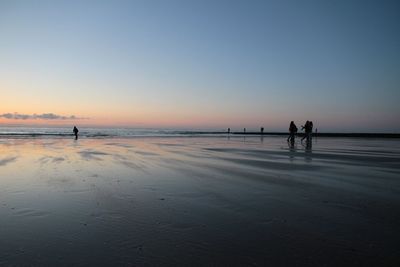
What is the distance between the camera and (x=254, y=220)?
532 centimetres

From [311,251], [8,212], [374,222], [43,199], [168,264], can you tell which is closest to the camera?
[168,264]

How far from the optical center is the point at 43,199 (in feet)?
22.4

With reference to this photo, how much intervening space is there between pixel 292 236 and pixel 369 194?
3.71 m

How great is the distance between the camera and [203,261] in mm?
3686

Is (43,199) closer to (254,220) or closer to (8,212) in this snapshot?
(8,212)

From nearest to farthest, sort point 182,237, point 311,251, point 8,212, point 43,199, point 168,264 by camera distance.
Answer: point 168,264, point 311,251, point 182,237, point 8,212, point 43,199

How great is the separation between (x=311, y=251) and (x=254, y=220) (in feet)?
4.75

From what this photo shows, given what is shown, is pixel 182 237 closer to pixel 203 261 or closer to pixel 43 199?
pixel 203 261

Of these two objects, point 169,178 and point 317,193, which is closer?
point 317,193

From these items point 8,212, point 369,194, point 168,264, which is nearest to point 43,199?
point 8,212

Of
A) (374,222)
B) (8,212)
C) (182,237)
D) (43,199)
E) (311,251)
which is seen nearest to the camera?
(311,251)

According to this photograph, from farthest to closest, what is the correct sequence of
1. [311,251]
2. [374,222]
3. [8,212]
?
[8,212], [374,222], [311,251]

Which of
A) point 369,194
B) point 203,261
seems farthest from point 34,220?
point 369,194

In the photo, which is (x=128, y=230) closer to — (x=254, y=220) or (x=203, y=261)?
(x=203, y=261)
